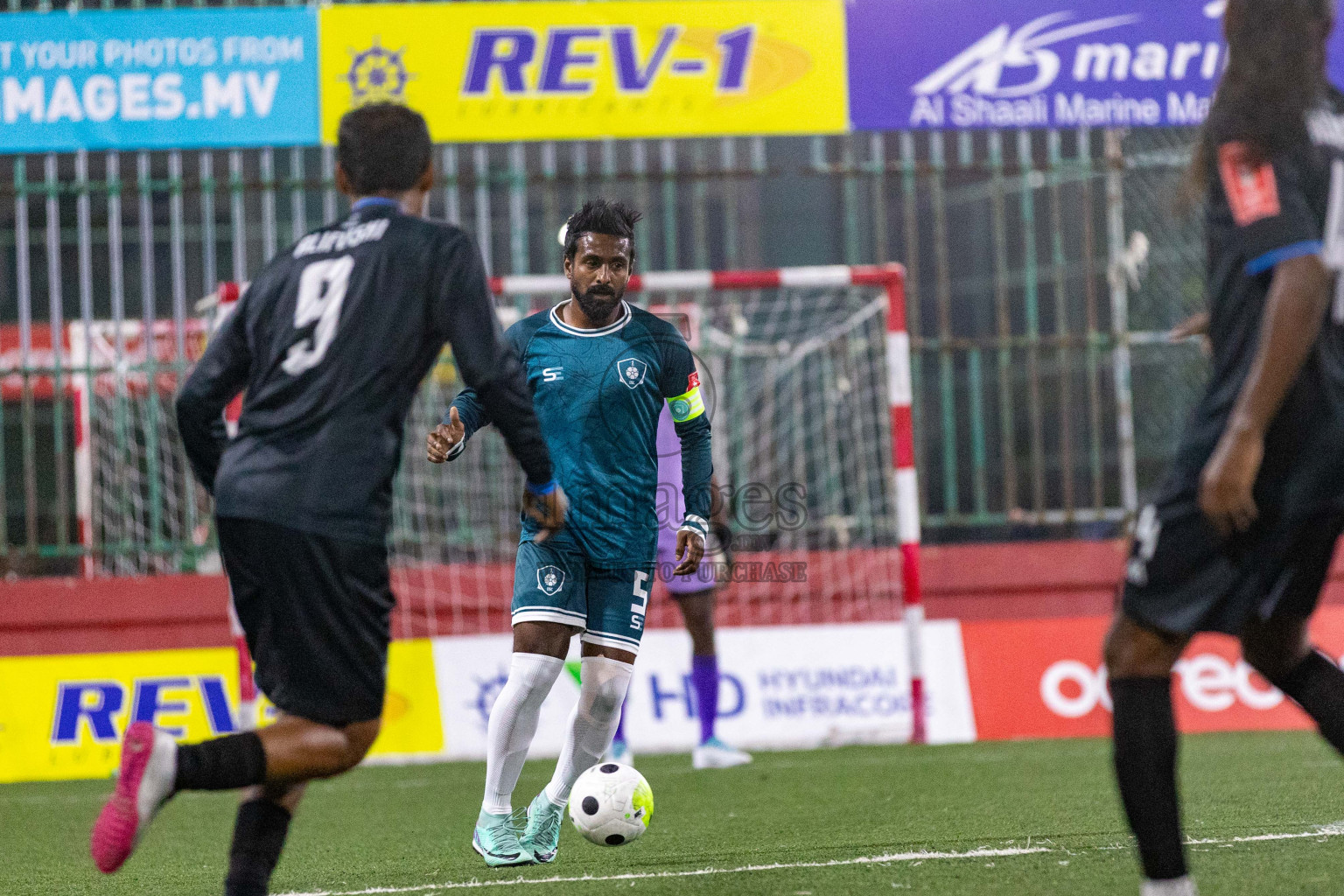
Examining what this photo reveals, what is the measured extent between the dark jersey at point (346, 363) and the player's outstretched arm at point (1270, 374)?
4.84 feet

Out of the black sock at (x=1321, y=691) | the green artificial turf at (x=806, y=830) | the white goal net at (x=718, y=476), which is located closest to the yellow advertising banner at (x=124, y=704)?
the green artificial turf at (x=806, y=830)

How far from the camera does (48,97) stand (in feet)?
29.6

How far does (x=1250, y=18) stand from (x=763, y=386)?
764 centimetres

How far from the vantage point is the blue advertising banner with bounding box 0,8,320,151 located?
29.6 ft

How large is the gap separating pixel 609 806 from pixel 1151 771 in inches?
76.1

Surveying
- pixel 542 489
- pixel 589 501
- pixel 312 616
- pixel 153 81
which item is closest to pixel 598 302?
pixel 589 501

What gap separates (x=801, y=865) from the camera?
4.41 meters

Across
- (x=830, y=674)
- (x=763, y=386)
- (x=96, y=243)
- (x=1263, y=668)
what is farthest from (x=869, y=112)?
(x=96, y=243)

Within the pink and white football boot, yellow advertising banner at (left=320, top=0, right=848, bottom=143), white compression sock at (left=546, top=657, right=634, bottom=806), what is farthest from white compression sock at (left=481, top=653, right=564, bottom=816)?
yellow advertising banner at (left=320, top=0, right=848, bottom=143)

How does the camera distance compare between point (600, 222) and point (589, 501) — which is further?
point (600, 222)

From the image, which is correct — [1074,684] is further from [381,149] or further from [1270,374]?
[381,149]

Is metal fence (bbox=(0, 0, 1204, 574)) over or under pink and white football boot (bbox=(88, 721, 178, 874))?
over

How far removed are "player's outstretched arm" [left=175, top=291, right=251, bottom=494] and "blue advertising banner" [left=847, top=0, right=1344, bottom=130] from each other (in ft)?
20.9

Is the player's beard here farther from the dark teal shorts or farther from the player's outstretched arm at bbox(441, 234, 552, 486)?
the player's outstretched arm at bbox(441, 234, 552, 486)
